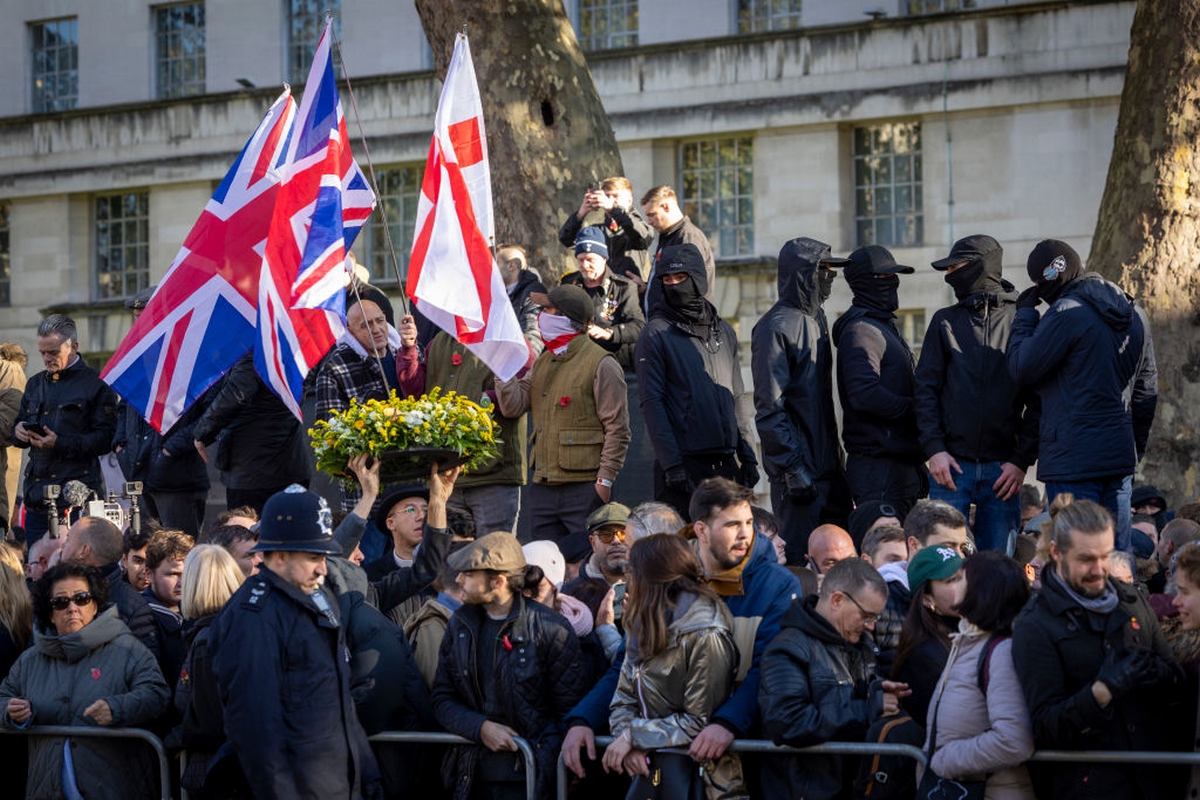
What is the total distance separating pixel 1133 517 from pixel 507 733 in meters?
5.70

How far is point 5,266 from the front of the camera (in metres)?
39.0

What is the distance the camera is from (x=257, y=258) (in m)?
11.2

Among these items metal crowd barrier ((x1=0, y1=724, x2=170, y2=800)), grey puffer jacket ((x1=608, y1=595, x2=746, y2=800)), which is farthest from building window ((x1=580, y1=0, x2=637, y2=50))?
grey puffer jacket ((x1=608, y1=595, x2=746, y2=800))

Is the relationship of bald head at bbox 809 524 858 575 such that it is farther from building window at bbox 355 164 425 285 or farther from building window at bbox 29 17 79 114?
building window at bbox 29 17 79 114

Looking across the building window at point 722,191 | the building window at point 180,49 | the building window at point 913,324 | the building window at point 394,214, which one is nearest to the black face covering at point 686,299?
the building window at point 913,324

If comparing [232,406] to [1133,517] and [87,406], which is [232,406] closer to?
[87,406]

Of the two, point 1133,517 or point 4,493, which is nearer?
point 1133,517

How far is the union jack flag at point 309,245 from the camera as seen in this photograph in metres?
10.5

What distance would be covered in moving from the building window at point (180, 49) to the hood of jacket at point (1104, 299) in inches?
1201

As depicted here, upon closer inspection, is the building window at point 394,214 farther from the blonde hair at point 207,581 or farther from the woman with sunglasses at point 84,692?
the blonde hair at point 207,581

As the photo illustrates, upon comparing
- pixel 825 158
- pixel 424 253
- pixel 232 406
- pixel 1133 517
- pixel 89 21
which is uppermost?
pixel 89 21

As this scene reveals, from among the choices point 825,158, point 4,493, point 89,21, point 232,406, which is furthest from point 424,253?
point 89,21

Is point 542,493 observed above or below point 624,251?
below

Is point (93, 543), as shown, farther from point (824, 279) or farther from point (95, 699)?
point (824, 279)
